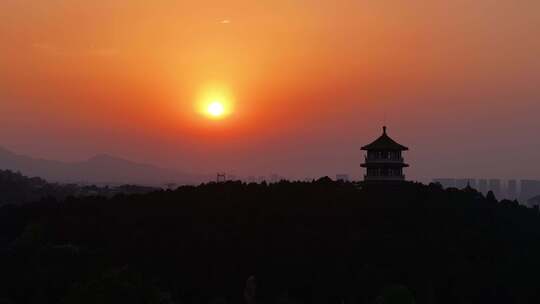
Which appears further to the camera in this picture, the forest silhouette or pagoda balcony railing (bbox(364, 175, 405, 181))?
pagoda balcony railing (bbox(364, 175, 405, 181))

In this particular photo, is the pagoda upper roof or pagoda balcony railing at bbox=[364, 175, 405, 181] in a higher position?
the pagoda upper roof

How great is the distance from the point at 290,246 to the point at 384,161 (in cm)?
1151

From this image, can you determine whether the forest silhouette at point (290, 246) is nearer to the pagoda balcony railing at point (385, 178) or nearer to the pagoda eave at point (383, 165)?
the pagoda balcony railing at point (385, 178)

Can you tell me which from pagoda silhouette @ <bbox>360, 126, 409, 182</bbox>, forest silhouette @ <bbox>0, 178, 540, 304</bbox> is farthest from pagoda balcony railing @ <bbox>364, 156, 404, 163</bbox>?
forest silhouette @ <bbox>0, 178, 540, 304</bbox>

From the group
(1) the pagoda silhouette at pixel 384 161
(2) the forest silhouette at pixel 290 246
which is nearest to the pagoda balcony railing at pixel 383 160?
(1) the pagoda silhouette at pixel 384 161

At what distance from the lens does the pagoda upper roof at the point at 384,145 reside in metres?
47.0

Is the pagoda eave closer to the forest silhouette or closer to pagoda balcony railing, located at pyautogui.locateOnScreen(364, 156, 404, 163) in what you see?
pagoda balcony railing, located at pyautogui.locateOnScreen(364, 156, 404, 163)

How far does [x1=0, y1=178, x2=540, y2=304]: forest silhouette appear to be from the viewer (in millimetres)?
34312

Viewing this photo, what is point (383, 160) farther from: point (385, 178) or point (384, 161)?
point (385, 178)

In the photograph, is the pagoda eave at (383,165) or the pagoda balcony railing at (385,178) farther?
the pagoda balcony railing at (385,178)

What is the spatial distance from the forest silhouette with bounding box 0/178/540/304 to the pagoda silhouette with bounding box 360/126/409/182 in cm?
78

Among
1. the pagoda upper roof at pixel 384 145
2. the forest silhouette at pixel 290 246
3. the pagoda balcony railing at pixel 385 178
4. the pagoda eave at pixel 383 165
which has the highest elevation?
the pagoda upper roof at pixel 384 145

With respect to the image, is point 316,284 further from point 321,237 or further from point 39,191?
point 39,191

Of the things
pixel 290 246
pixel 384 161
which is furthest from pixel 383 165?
pixel 290 246
